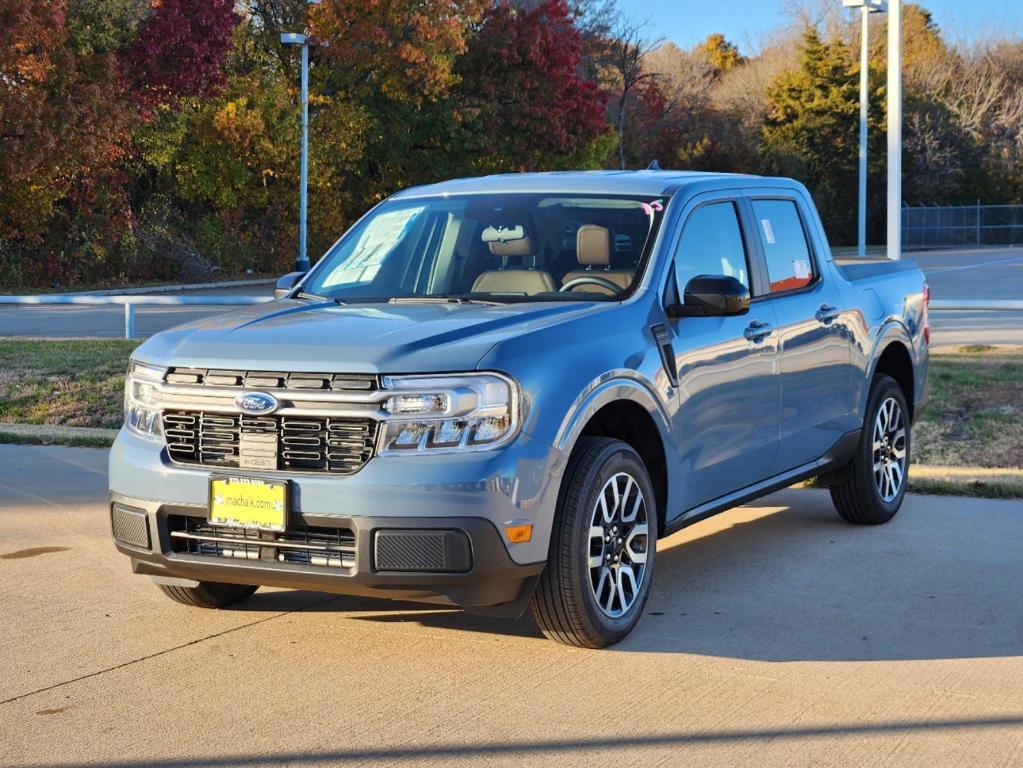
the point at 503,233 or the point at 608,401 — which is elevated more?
the point at 503,233

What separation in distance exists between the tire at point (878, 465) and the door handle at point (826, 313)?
63 cm

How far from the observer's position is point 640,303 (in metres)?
6.16

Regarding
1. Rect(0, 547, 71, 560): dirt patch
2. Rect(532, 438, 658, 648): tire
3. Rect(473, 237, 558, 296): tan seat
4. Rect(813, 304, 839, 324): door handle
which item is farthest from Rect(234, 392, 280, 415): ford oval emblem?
Rect(813, 304, 839, 324): door handle

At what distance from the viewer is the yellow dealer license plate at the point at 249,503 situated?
17.3 ft

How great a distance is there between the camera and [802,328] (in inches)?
289

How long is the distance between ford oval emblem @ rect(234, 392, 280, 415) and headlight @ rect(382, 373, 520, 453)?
0.42m

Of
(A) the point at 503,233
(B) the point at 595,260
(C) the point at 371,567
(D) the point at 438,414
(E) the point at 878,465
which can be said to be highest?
(A) the point at 503,233

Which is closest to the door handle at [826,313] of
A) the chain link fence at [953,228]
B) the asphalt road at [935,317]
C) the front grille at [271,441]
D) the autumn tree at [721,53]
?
the front grille at [271,441]

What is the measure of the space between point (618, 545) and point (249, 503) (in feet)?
4.65

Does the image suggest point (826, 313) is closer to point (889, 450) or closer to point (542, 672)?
point (889, 450)

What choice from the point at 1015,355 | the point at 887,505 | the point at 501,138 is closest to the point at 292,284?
the point at 887,505

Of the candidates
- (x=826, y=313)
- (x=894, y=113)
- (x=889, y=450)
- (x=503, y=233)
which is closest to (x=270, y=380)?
(x=503, y=233)

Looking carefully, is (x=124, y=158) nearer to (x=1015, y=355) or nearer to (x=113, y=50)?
(x=113, y=50)

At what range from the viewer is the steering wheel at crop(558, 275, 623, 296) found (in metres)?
6.32
